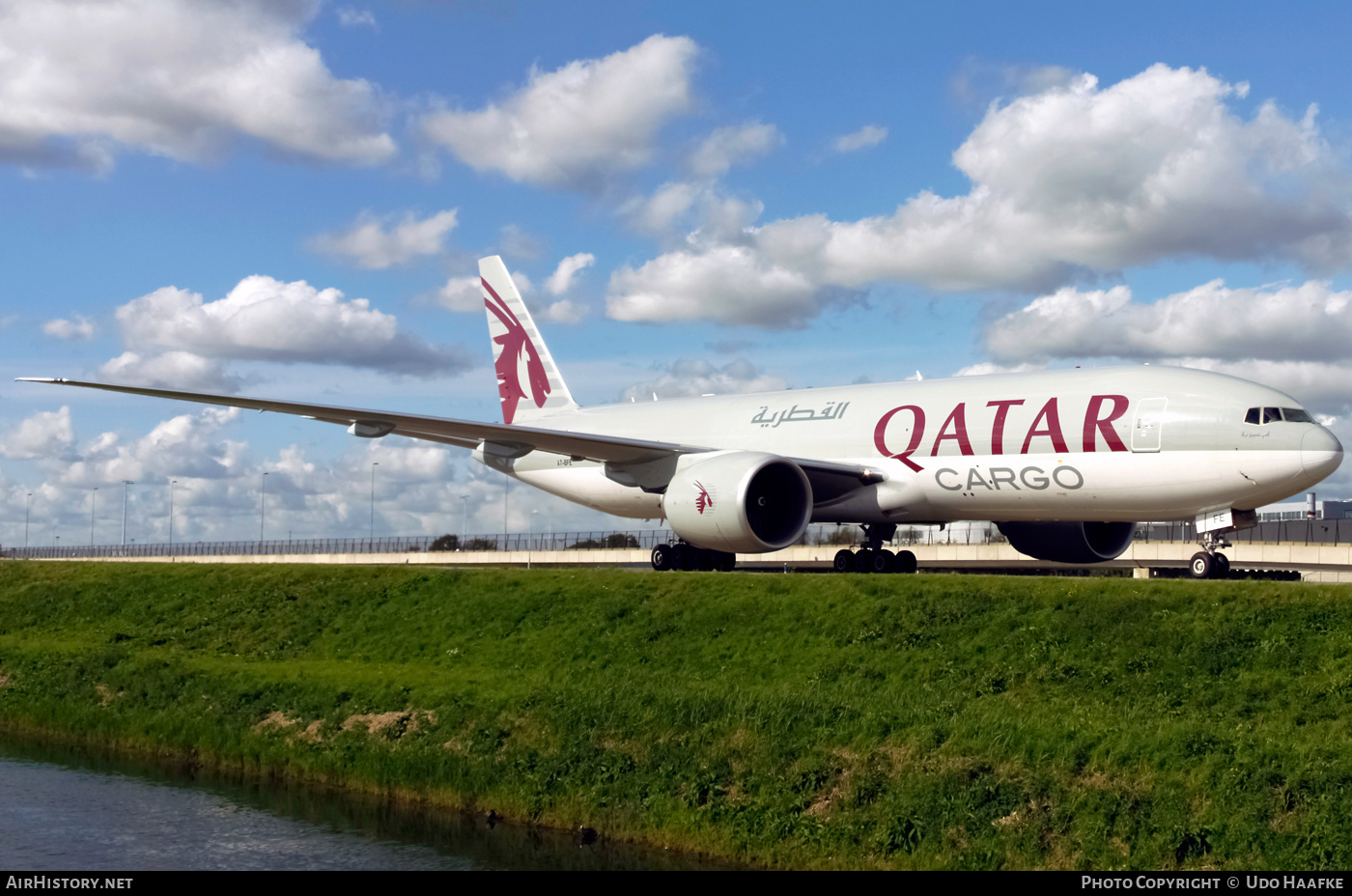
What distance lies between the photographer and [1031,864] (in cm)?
1230

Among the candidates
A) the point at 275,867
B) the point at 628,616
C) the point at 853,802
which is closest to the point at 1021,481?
the point at 628,616

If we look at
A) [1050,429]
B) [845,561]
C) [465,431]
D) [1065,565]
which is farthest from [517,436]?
[1065,565]

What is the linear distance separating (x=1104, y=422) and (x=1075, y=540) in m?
4.91

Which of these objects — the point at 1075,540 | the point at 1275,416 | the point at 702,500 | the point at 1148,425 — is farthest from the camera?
the point at 1075,540

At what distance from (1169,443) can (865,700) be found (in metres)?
9.45

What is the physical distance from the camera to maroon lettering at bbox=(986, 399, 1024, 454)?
78.1 ft

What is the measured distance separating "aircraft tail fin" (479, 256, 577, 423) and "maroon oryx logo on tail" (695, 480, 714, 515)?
41.6 ft

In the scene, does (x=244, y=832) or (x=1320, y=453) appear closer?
(x=244, y=832)

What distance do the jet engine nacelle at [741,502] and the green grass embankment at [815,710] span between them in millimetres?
2207

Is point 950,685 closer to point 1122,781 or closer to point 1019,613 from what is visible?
point 1019,613

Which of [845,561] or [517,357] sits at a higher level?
[517,357]

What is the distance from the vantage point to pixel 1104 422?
2262 centimetres

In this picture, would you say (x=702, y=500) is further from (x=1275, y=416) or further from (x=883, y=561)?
(x=1275, y=416)

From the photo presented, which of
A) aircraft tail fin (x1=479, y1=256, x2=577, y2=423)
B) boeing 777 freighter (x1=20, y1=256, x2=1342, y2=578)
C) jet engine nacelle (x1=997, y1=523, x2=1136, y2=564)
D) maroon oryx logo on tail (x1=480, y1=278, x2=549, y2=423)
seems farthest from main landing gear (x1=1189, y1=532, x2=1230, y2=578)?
maroon oryx logo on tail (x1=480, y1=278, x2=549, y2=423)
